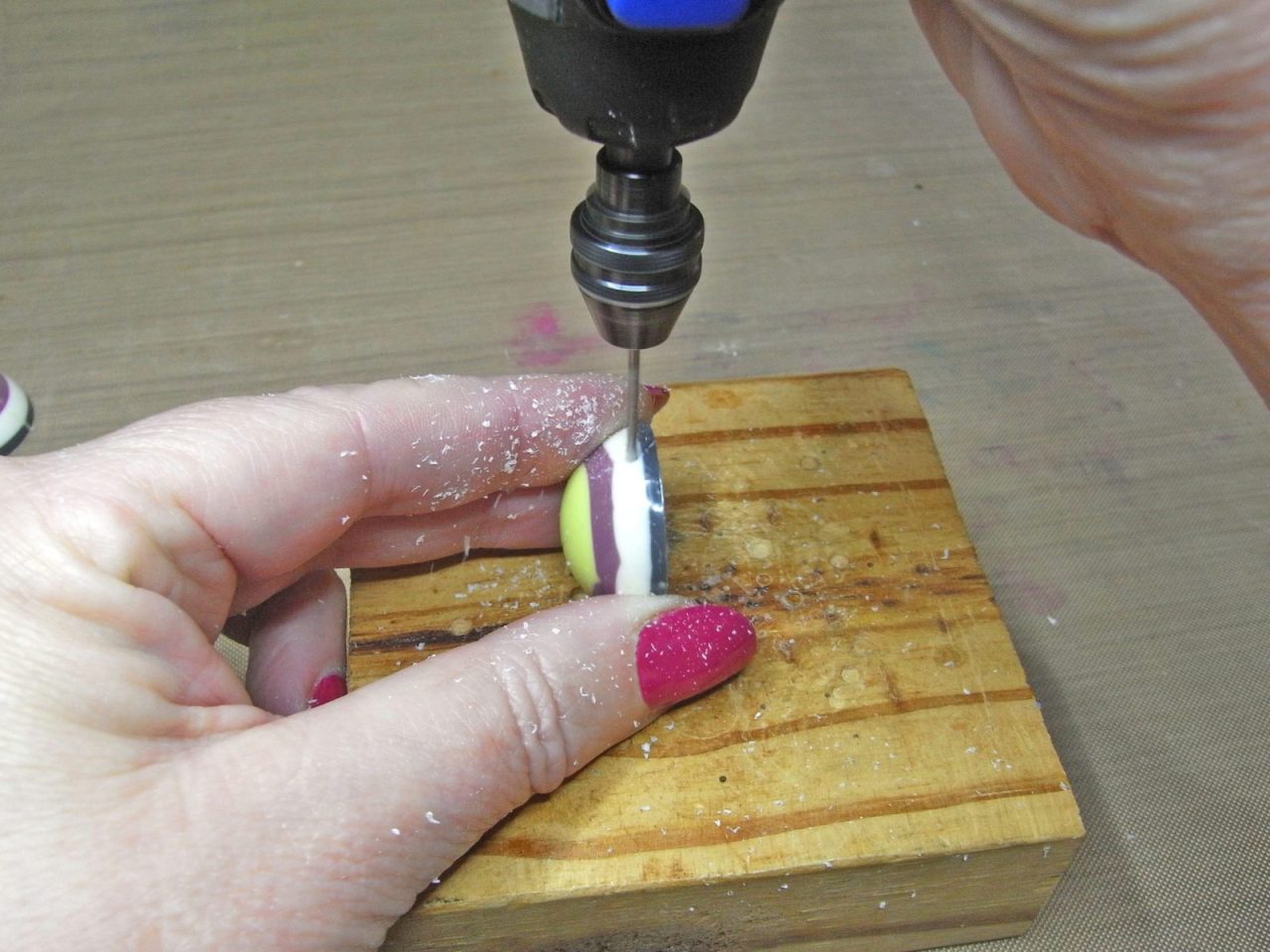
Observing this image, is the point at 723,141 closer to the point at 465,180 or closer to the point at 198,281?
the point at 465,180

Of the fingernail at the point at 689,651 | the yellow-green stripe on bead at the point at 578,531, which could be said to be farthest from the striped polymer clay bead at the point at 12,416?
the fingernail at the point at 689,651

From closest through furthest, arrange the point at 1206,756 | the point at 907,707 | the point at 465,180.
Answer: the point at 907,707 → the point at 1206,756 → the point at 465,180

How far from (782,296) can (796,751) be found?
3.05ft

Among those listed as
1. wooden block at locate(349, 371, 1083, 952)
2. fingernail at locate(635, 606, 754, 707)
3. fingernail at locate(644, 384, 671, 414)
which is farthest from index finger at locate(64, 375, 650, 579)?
fingernail at locate(635, 606, 754, 707)

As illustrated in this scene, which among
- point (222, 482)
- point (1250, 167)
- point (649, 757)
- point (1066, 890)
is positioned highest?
point (1250, 167)

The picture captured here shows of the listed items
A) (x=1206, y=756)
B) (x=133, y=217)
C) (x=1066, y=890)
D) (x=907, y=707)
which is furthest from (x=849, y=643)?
(x=133, y=217)

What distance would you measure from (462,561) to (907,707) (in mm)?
472

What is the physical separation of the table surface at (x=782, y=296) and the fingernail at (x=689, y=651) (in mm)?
427

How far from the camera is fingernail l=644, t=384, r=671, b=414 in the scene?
1.08m

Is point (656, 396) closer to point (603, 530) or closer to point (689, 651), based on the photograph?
point (603, 530)

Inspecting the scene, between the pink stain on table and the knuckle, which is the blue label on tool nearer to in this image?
the knuckle

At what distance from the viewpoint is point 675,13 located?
1.79 ft

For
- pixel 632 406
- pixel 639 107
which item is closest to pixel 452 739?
pixel 632 406

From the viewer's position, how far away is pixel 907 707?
949mm
